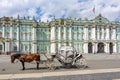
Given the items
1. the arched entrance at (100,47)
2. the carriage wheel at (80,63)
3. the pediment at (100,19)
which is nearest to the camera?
the carriage wheel at (80,63)

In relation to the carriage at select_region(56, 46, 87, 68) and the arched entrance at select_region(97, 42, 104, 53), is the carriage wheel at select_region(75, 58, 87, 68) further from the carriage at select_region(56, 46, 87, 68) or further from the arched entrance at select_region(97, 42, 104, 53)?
the arched entrance at select_region(97, 42, 104, 53)

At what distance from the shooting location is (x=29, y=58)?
20391 mm

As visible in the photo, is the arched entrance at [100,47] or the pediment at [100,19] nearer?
the arched entrance at [100,47]

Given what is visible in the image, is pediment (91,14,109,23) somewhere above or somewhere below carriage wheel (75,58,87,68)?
above

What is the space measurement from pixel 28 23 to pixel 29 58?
2685 inches

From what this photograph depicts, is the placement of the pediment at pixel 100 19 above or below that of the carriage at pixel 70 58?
above

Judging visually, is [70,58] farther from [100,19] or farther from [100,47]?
[100,19]

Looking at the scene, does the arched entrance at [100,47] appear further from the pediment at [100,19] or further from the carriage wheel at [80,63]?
the carriage wheel at [80,63]

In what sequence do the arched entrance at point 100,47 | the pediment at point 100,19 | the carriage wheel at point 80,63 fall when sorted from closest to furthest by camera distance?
the carriage wheel at point 80,63 → the arched entrance at point 100,47 → the pediment at point 100,19

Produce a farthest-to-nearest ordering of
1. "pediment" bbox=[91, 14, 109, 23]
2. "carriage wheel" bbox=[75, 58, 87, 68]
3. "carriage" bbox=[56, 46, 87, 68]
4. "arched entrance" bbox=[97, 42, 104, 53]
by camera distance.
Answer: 1. "pediment" bbox=[91, 14, 109, 23]
2. "arched entrance" bbox=[97, 42, 104, 53]
3. "carriage" bbox=[56, 46, 87, 68]
4. "carriage wheel" bbox=[75, 58, 87, 68]

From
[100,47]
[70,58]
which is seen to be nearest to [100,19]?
[100,47]

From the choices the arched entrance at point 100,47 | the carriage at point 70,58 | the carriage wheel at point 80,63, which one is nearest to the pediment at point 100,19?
the arched entrance at point 100,47

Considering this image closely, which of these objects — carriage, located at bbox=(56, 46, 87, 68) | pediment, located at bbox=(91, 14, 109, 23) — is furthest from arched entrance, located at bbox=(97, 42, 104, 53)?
carriage, located at bbox=(56, 46, 87, 68)

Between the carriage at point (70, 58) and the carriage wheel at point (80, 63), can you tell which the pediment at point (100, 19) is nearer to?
the carriage at point (70, 58)
